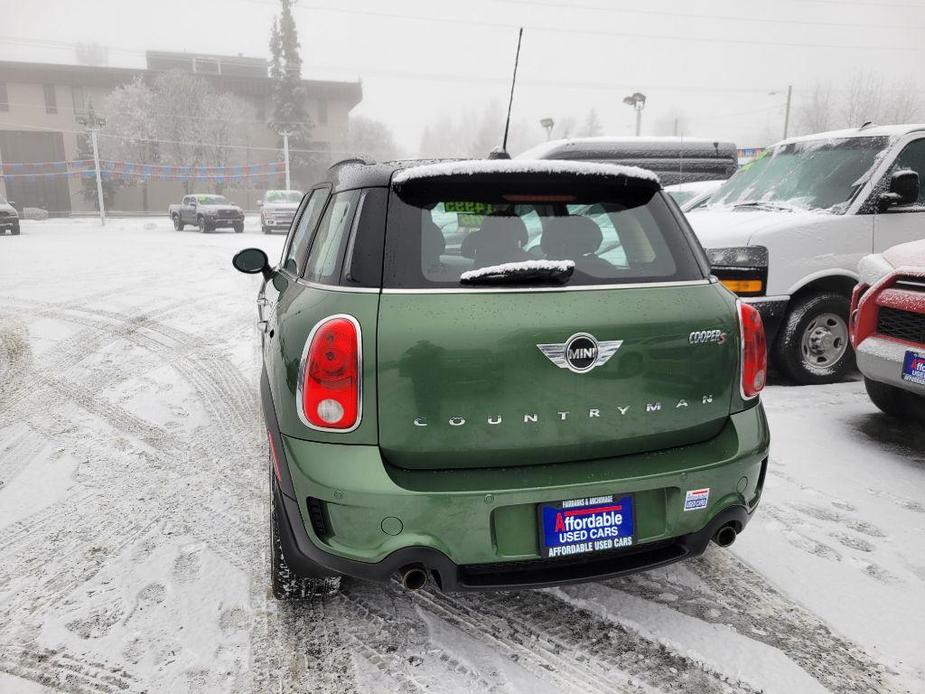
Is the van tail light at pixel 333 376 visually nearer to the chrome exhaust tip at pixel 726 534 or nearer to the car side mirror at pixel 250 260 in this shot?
the chrome exhaust tip at pixel 726 534

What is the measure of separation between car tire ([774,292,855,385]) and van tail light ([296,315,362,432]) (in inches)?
196

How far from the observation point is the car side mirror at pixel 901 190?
19.1ft

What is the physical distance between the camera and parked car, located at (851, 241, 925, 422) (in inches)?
164

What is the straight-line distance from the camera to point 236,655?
7.91 ft

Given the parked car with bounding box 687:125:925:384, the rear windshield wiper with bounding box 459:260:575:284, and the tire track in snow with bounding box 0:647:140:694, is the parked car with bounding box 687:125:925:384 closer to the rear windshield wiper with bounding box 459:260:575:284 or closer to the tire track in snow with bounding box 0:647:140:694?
the rear windshield wiper with bounding box 459:260:575:284

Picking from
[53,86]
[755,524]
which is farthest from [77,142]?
[755,524]

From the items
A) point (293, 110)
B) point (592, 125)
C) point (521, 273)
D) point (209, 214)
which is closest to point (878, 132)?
point (521, 273)

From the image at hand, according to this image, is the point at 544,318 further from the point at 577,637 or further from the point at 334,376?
the point at 577,637

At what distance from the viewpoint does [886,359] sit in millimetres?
4328

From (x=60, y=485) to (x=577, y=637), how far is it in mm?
3103

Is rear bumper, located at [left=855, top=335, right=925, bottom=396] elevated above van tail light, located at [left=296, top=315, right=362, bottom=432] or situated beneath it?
situated beneath

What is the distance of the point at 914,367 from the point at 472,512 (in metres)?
3.41

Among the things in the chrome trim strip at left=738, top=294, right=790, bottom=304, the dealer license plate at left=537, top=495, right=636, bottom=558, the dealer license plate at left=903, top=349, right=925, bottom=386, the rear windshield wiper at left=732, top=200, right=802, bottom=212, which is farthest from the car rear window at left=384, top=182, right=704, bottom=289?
Answer: the rear windshield wiper at left=732, top=200, right=802, bottom=212

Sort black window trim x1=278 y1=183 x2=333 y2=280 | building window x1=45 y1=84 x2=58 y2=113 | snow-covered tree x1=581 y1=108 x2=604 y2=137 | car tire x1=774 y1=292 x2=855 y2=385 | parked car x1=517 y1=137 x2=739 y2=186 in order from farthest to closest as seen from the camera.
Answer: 1. snow-covered tree x1=581 y1=108 x2=604 y2=137
2. building window x1=45 y1=84 x2=58 y2=113
3. parked car x1=517 y1=137 x2=739 y2=186
4. car tire x1=774 y1=292 x2=855 y2=385
5. black window trim x1=278 y1=183 x2=333 y2=280
